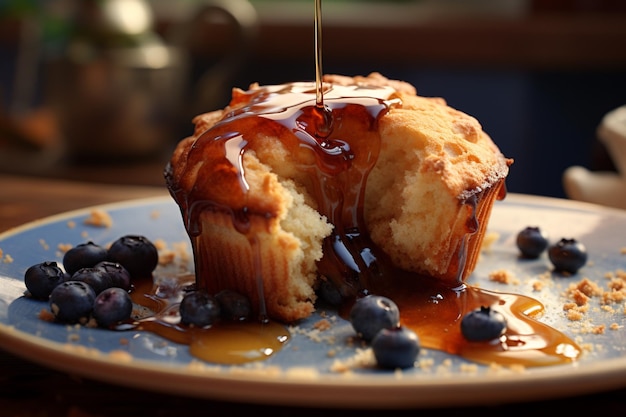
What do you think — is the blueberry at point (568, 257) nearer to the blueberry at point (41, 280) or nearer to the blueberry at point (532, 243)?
the blueberry at point (532, 243)

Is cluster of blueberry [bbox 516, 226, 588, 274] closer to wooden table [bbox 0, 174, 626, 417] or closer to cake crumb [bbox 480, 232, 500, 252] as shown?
cake crumb [bbox 480, 232, 500, 252]

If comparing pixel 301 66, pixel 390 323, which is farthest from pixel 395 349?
pixel 301 66

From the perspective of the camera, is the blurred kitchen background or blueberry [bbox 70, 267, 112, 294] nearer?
blueberry [bbox 70, 267, 112, 294]

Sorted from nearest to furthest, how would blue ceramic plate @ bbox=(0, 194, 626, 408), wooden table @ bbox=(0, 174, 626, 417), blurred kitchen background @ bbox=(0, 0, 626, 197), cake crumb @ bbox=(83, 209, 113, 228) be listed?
blue ceramic plate @ bbox=(0, 194, 626, 408) → wooden table @ bbox=(0, 174, 626, 417) → cake crumb @ bbox=(83, 209, 113, 228) → blurred kitchen background @ bbox=(0, 0, 626, 197)

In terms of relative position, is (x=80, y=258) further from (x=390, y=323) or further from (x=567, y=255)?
(x=567, y=255)

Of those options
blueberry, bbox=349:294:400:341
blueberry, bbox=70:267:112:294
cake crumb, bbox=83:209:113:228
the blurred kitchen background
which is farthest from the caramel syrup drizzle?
the blurred kitchen background

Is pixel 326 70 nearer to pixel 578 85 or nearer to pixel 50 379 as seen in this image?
A: pixel 578 85
